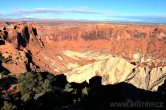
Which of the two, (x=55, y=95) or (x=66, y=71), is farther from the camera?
(x=66, y=71)

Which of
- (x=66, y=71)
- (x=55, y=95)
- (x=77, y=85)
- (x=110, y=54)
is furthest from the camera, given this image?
(x=110, y=54)

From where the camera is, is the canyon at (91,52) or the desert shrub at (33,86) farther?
the canyon at (91,52)

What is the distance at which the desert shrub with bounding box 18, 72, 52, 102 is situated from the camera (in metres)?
42.2

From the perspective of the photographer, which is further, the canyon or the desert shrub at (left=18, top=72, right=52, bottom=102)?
the canyon

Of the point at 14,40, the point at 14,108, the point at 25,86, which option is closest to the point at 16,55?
the point at 14,40

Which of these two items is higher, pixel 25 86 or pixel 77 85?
pixel 25 86

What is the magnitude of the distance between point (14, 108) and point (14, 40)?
42.4 metres

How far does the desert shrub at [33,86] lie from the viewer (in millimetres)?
42231

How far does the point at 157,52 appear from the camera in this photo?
7694cm

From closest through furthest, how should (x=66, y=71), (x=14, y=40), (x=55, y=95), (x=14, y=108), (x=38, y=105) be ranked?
(x=14, y=108) → (x=38, y=105) → (x=55, y=95) → (x=66, y=71) → (x=14, y=40)

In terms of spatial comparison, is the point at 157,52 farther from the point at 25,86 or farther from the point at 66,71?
the point at 25,86

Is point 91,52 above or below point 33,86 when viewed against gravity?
below

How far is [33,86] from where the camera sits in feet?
148

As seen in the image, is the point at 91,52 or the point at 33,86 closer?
the point at 33,86
